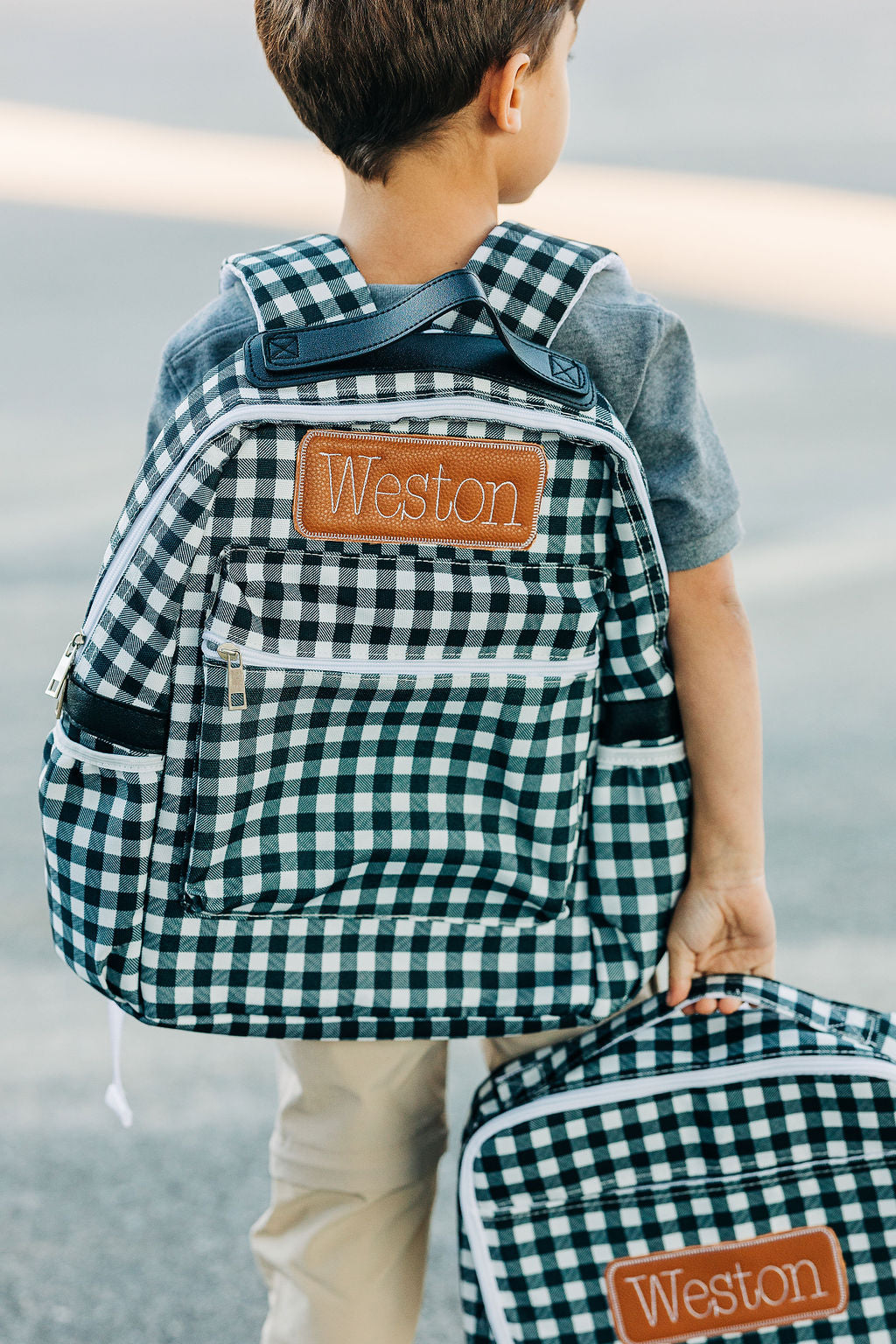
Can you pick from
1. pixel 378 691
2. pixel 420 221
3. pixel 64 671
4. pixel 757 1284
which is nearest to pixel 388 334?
pixel 420 221

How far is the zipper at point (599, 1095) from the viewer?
3.31 feet

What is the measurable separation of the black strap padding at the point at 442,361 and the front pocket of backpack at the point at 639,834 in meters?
0.30

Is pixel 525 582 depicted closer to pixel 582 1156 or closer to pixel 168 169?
pixel 582 1156

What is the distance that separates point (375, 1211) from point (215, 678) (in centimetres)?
55

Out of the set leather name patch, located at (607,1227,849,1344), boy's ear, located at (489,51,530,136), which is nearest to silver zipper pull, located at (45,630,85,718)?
boy's ear, located at (489,51,530,136)

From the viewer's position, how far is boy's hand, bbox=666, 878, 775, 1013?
106 cm

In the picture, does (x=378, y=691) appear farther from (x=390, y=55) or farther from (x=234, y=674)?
(x=390, y=55)

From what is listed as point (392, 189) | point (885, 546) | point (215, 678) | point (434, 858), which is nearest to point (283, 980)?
point (434, 858)

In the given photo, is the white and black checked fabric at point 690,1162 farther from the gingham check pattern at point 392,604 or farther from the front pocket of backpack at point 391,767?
the gingham check pattern at point 392,604

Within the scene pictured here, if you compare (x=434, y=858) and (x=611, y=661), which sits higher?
(x=611, y=661)

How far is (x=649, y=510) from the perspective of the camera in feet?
3.04

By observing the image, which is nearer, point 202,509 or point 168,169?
point 202,509

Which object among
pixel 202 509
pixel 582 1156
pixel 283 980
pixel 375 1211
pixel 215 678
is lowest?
pixel 375 1211

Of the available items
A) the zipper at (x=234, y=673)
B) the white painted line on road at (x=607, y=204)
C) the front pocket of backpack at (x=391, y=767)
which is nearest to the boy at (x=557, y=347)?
the front pocket of backpack at (x=391, y=767)
